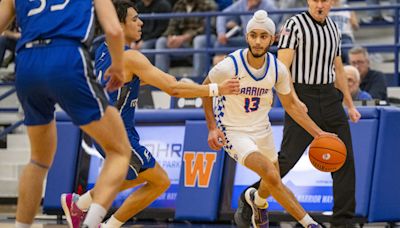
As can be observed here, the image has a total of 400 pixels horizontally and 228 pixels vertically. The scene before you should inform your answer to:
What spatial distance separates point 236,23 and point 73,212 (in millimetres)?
6837

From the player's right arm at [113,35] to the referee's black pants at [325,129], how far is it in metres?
3.23

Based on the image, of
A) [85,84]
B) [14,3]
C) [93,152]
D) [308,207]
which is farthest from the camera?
[93,152]

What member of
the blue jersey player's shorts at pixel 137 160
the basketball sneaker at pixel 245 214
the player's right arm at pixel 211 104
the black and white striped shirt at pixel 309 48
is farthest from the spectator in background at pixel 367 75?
the blue jersey player's shorts at pixel 137 160

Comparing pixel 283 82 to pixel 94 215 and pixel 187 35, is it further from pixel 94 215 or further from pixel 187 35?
pixel 187 35

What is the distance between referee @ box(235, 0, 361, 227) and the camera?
9.62m

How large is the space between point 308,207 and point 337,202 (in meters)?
1.16

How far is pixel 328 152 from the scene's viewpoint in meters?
9.02

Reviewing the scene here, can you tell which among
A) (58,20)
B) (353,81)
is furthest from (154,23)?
(58,20)

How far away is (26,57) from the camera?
262 inches

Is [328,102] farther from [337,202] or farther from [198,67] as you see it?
[198,67]

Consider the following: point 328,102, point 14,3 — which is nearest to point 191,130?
point 328,102

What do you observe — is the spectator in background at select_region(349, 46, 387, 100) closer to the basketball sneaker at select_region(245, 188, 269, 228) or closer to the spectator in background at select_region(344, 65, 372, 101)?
the spectator in background at select_region(344, 65, 372, 101)

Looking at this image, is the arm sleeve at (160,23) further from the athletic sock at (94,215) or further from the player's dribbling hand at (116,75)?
the athletic sock at (94,215)

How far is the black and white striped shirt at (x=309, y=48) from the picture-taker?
31.8ft
